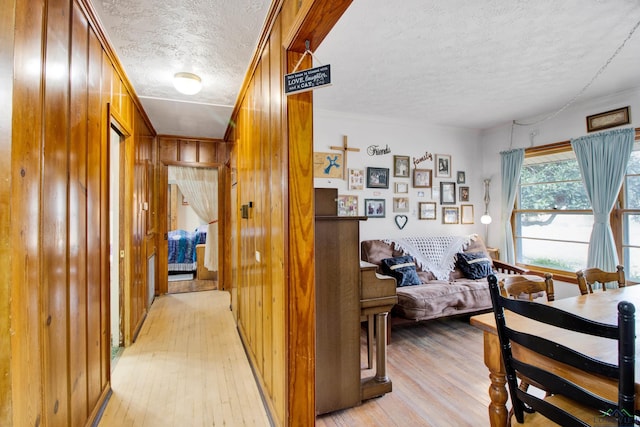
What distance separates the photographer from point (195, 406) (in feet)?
6.97

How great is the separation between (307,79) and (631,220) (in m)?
4.22

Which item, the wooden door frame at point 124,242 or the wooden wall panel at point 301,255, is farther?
the wooden door frame at point 124,242

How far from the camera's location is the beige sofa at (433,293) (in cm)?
329

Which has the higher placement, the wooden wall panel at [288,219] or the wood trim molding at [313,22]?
the wood trim molding at [313,22]

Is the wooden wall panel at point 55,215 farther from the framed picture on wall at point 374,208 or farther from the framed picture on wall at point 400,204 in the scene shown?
the framed picture on wall at point 400,204

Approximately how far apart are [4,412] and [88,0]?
6.68 ft

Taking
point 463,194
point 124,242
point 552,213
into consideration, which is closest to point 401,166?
point 463,194

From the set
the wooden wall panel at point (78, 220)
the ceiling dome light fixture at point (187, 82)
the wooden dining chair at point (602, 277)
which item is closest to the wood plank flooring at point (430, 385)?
the wooden dining chair at point (602, 277)

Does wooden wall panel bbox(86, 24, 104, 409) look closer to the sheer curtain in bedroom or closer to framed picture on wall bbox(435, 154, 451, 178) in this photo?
the sheer curtain in bedroom

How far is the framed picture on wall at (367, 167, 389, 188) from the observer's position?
447 centimetres

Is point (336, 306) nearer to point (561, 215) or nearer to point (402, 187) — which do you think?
point (402, 187)

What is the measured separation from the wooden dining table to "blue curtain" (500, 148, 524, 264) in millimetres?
2643

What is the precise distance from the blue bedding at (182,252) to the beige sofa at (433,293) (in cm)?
408

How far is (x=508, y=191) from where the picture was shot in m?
4.68
